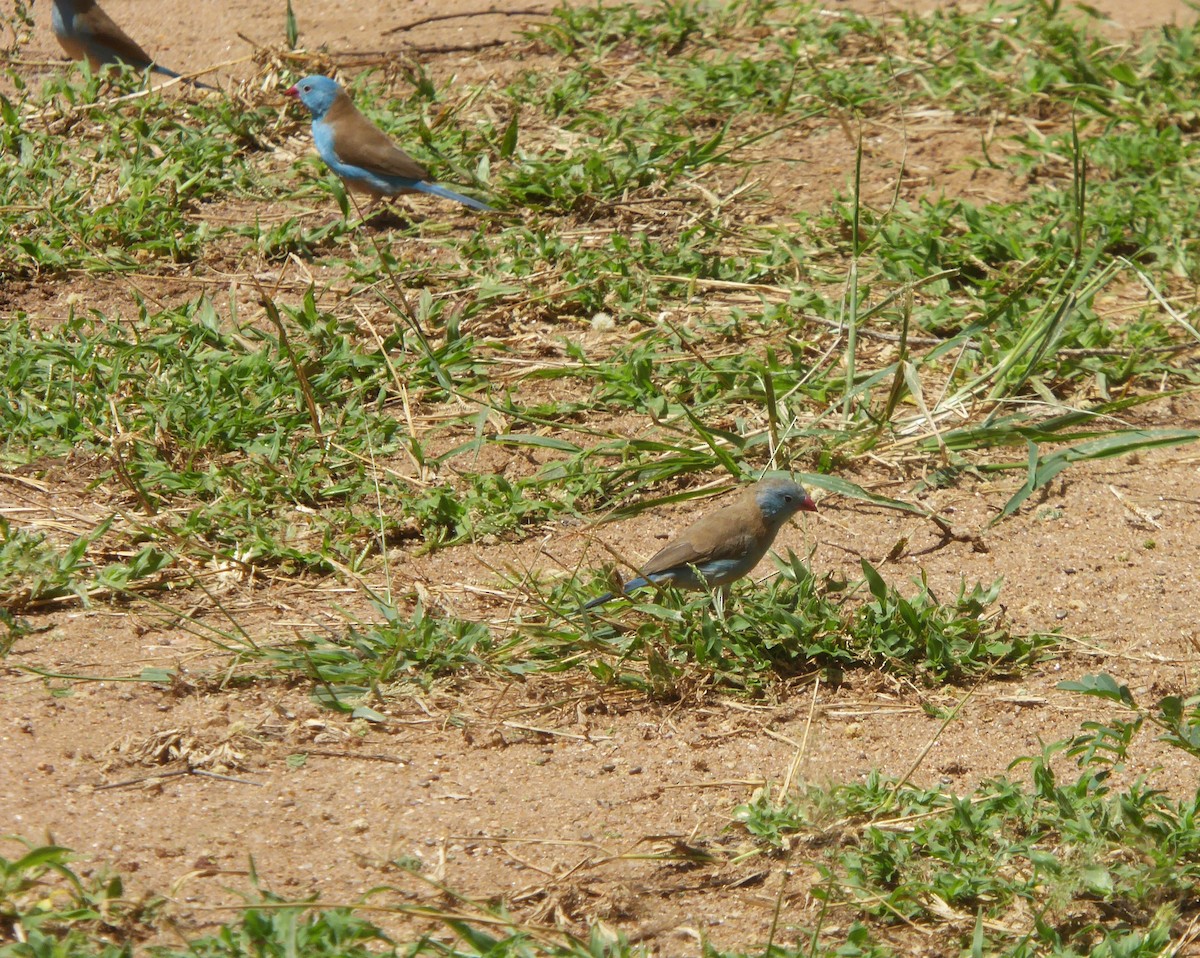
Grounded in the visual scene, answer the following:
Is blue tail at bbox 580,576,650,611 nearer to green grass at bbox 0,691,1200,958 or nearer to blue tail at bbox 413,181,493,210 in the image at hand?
green grass at bbox 0,691,1200,958

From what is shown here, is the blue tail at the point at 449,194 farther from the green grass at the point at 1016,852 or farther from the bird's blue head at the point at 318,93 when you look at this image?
the green grass at the point at 1016,852

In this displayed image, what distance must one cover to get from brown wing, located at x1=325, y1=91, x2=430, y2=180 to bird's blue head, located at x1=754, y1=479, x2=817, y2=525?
110 inches

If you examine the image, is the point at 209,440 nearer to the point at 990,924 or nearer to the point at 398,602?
the point at 398,602

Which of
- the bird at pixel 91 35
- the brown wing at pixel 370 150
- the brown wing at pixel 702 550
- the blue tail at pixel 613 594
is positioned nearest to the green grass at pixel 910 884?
the blue tail at pixel 613 594

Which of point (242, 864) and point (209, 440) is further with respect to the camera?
point (209, 440)

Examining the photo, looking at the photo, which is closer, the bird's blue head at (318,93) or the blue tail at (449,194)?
the blue tail at (449,194)

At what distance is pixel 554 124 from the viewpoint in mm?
7695

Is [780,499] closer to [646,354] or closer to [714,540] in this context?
[714,540]

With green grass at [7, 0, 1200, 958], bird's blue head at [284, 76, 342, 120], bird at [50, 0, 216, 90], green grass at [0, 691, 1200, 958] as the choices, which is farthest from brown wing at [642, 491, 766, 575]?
bird at [50, 0, 216, 90]

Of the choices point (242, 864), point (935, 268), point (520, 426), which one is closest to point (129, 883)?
point (242, 864)

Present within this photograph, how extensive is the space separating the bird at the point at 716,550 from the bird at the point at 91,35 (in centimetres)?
453

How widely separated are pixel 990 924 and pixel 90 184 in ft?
17.6

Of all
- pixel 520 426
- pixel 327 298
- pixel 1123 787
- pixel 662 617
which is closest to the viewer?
pixel 1123 787

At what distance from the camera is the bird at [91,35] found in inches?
309
